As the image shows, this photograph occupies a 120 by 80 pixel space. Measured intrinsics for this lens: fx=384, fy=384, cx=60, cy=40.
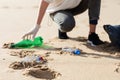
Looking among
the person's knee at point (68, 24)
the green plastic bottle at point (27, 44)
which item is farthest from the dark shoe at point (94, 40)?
the green plastic bottle at point (27, 44)

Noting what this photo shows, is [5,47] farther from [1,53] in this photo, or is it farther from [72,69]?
[72,69]

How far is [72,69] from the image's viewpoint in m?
2.96

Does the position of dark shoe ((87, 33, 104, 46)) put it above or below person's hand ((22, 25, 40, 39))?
below

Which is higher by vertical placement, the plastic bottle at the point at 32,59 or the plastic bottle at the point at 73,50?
the plastic bottle at the point at 73,50

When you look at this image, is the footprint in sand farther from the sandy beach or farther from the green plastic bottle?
the green plastic bottle

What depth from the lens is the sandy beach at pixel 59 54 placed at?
2.84 metres

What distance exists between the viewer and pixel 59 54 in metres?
3.35

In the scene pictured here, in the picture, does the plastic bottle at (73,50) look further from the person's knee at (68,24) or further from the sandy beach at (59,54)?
the person's knee at (68,24)

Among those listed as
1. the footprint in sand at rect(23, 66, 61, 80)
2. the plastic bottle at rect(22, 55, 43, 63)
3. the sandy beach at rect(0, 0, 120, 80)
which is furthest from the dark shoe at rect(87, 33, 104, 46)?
the footprint in sand at rect(23, 66, 61, 80)

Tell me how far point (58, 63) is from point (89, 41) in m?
0.70

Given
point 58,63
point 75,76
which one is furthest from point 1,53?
point 75,76

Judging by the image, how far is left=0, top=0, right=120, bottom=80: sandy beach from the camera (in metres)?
2.84

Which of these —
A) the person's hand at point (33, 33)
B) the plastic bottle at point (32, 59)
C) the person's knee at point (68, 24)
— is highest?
the person's knee at point (68, 24)

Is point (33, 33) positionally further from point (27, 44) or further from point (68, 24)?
point (68, 24)
